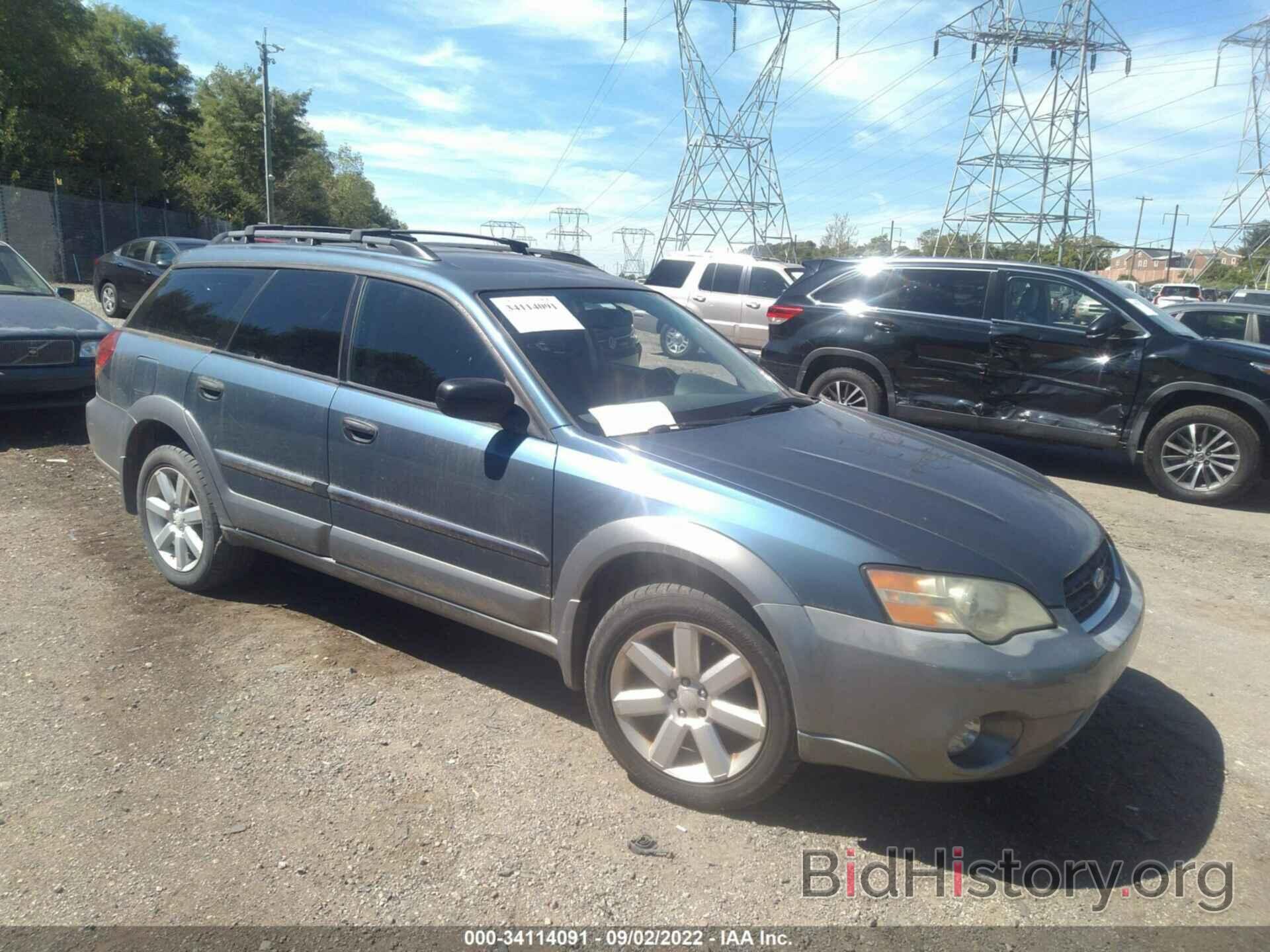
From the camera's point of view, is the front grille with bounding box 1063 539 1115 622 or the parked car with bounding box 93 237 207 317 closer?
the front grille with bounding box 1063 539 1115 622

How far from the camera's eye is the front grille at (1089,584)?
2.95 m

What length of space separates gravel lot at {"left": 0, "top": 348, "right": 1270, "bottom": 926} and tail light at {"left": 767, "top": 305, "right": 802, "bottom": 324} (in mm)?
5219

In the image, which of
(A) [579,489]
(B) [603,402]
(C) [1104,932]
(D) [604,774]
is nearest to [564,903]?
(D) [604,774]

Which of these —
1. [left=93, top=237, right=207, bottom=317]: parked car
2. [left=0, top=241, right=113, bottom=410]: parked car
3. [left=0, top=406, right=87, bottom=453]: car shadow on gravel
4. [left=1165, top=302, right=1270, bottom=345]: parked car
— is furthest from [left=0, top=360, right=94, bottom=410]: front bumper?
[left=1165, top=302, right=1270, bottom=345]: parked car

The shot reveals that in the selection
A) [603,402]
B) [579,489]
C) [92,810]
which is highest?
[603,402]

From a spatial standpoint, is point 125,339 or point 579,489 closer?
point 579,489

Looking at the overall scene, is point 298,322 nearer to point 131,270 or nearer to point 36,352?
point 36,352

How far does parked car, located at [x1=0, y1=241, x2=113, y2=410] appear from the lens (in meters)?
7.41

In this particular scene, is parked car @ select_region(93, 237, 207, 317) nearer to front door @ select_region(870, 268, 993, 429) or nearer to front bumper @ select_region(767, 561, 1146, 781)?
front door @ select_region(870, 268, 993, 429)

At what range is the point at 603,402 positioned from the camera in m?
3.55

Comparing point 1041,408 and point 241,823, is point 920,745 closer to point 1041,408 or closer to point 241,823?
point 241,823

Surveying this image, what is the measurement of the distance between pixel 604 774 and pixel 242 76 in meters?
55.3

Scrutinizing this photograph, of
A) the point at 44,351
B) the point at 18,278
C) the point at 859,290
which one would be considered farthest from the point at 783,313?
the point at 18,278

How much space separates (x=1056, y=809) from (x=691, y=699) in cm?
127
